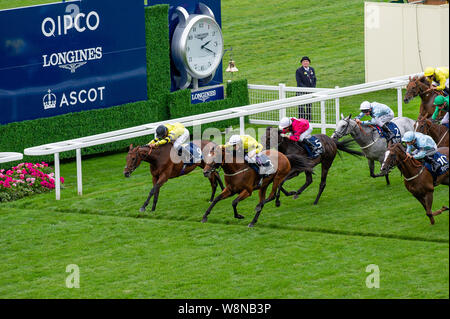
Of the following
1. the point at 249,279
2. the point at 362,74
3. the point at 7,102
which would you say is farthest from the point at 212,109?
the point at 249,279

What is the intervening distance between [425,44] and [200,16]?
5284 mm

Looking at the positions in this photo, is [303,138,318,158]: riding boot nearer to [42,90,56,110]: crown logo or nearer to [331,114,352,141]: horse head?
[331,114,352,141]: horse head

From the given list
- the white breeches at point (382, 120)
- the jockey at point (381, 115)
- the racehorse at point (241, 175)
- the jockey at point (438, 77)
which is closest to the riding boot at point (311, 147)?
the racehorse at point (241, 175)

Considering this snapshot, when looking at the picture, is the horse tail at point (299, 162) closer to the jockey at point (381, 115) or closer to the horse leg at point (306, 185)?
the horse leg at point (306, 185)

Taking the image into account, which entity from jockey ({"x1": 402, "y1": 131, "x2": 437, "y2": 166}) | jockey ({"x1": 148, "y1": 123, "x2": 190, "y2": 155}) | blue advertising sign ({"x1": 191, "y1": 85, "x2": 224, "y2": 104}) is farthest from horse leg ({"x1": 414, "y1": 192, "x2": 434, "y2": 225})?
blue advertising sign ({"x1": 191, "y1": 85, "x2": 224, "y2": 104})

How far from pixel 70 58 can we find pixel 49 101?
2.62ft

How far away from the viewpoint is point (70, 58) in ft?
55.8

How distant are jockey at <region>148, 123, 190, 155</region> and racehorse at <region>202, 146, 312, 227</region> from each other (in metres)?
1.04

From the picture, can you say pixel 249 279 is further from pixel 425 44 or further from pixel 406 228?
pixel 425 44

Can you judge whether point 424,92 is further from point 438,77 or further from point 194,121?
point 194,121

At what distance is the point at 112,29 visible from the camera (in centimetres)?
1770

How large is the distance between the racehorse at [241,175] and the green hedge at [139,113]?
4418 mm

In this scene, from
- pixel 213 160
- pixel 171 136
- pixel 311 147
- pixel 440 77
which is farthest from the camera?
pixel 440 77

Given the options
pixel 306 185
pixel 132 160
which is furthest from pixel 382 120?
pixel 132 160
